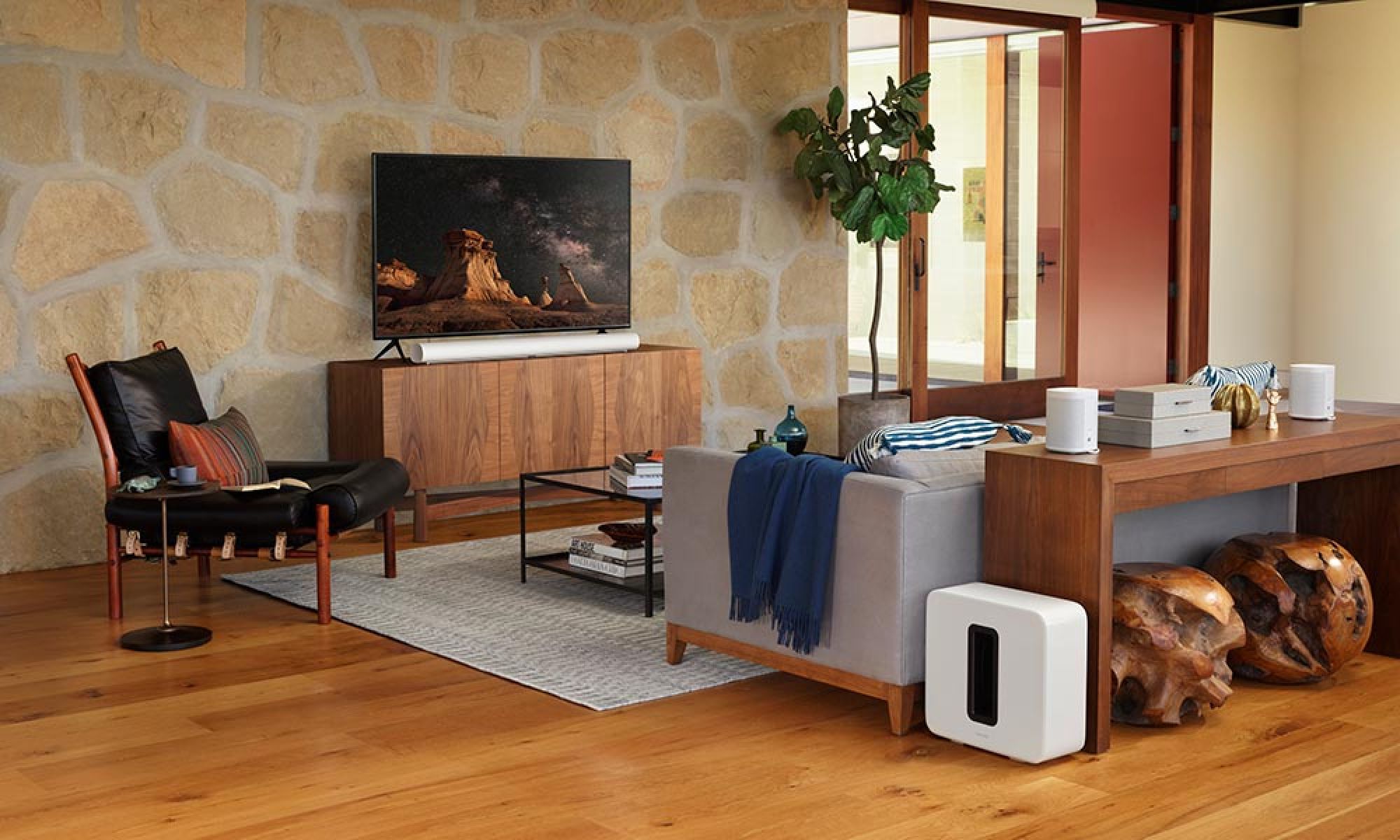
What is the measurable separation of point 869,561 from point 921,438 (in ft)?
1.16

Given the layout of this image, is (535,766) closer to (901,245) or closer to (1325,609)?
(1325,609)

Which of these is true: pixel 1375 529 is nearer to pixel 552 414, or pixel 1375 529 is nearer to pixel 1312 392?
pixel 1312 392

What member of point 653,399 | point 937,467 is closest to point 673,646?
point 937,467

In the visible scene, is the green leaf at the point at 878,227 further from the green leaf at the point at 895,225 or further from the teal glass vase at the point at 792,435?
the teal glass vase at the point at 792,435

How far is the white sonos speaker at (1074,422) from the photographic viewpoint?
12.3 ft

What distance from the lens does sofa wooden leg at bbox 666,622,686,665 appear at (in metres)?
4.42

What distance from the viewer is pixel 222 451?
5215mm

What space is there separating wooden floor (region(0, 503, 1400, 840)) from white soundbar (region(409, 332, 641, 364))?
2016 mm

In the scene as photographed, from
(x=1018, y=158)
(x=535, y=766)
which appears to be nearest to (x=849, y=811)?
(x=535, y=766)

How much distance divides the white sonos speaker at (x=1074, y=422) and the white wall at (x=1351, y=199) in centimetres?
723

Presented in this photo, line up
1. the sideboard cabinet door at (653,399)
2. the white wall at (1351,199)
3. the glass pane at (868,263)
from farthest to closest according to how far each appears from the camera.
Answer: the white wall at (1351,199) < the glass pane at (868,263) < the sideboard cabinet door at (653,399)

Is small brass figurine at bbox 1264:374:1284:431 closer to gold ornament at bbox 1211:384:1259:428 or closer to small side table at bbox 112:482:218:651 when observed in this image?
gold ornament at bbox 1211:384:1259:428

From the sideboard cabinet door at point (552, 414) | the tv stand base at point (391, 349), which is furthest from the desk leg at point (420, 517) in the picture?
the tv stand base at point (391, 349)

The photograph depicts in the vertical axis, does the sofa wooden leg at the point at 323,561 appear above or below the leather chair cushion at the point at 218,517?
below
